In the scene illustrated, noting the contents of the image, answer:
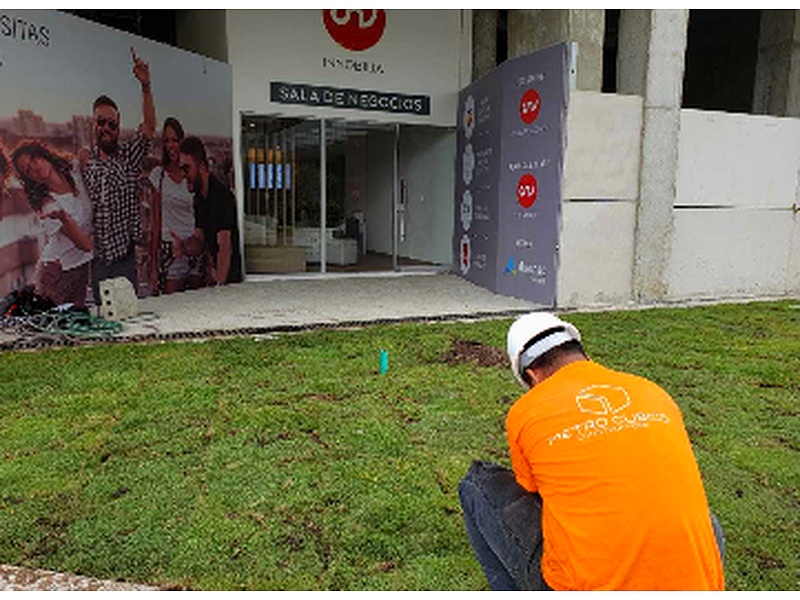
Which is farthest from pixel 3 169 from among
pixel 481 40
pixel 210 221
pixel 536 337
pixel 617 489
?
pixel 481 40

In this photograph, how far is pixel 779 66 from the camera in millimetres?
11586

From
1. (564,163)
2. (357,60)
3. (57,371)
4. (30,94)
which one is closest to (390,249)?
(357,60)

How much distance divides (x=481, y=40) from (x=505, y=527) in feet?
38.4

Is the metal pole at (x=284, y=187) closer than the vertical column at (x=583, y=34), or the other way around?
the vertical column at (x=583, y=34)

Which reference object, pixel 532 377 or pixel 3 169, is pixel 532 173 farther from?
pixel 532 377

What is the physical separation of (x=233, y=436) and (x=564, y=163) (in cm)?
603

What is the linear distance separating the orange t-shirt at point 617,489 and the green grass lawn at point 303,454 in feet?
3.46

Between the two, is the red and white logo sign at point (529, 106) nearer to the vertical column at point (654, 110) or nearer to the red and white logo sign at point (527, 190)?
the red and white logo sign at point (527, 190)

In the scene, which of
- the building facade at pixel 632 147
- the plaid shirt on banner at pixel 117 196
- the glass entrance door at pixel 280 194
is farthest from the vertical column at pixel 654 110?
the plaid shirt on banner at pixel 117 196

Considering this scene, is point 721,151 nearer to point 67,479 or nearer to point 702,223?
point 702,223

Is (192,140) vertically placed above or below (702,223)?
above

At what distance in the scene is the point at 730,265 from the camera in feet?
33.3

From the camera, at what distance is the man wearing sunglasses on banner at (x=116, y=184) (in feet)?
27.0

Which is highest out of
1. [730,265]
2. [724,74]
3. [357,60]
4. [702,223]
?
[724,74]
